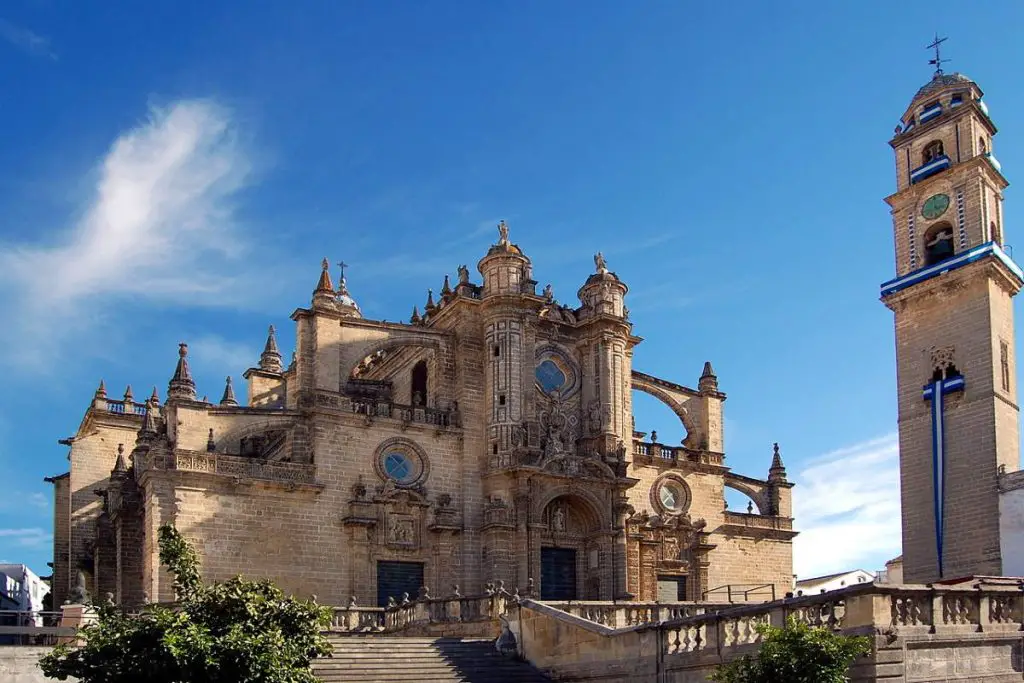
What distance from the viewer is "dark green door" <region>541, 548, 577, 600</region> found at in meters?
35.8

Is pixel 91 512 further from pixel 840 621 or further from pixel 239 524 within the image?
pixel 840 621

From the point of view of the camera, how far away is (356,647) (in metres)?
22.4

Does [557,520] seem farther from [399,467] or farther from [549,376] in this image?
[399,467]

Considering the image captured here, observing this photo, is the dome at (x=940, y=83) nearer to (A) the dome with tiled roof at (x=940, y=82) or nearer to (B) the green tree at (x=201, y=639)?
(A) the dome with tiled roof at (x=940, y=82)

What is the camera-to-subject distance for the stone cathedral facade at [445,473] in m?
31.4

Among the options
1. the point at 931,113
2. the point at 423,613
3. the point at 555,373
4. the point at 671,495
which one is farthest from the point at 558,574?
the point at 931,113

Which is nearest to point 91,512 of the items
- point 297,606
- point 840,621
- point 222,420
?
point 222,420

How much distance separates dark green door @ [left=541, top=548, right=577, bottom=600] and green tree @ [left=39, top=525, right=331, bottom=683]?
68.7 feet

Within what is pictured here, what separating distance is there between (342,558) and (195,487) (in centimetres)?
472

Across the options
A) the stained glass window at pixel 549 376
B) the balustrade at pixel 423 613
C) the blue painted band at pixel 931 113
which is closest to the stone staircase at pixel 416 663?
the balustrade at pixel 423 613

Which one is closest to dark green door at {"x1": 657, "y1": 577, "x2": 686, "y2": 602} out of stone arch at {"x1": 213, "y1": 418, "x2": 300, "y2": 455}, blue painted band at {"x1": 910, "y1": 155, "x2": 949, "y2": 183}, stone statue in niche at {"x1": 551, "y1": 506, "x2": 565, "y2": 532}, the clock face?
stone statue in niche at {"x1": 551, "y1": 506, "x2": 565, "y2": 532}

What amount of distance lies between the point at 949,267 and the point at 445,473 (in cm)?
1729

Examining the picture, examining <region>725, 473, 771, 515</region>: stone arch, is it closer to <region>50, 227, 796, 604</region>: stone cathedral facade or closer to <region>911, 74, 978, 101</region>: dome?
<region>50, 227, 796, 604</region>: stone cathedral facade

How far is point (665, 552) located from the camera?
127 ft
